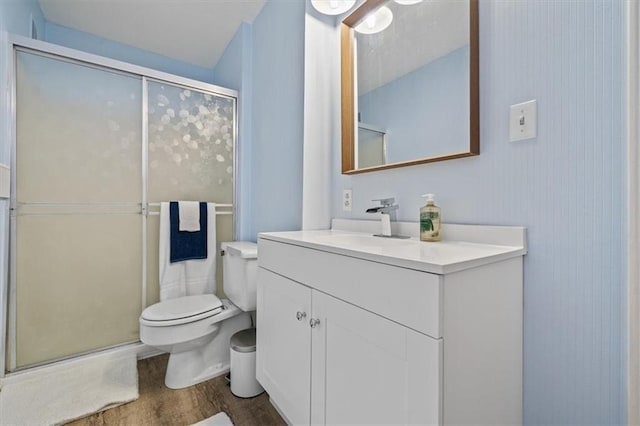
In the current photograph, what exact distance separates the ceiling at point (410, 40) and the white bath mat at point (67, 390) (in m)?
1.95

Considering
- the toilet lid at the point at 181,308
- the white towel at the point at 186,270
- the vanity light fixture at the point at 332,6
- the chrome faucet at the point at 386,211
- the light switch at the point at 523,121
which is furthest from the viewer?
the white towel at the point at 186,270

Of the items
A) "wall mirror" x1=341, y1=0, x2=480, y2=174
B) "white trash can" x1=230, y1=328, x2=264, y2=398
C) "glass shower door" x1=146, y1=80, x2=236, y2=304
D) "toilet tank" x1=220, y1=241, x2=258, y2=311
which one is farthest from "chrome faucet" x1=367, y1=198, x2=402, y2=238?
"glass shower door" x1=146, y1=80, x2=236, y2=304

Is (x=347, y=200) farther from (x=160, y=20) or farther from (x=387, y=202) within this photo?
(x=160, y=20)

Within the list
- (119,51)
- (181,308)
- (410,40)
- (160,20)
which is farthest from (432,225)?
(119,51)

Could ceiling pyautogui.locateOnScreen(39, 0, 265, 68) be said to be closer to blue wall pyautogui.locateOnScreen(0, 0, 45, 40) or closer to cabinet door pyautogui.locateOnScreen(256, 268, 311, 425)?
blue wall pyautogui.locateOnScreen(0, 0, 45, 40)

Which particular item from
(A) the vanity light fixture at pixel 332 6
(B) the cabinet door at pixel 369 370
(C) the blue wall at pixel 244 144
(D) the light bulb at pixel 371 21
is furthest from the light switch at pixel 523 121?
(C) the blue wall at pixel 244 144

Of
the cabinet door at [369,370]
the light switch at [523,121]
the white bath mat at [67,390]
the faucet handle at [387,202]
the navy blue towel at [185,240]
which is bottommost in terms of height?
the white bath mat at [67,390]

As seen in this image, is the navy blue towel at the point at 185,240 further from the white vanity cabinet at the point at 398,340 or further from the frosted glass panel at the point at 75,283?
the white vanity cabinet at the point at 398,340

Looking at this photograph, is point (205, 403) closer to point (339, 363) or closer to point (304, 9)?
point (339, 363)

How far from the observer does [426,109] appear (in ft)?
3.65

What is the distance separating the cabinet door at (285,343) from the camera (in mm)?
990

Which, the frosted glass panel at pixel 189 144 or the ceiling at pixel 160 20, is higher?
the ceiling at pixel 160 20

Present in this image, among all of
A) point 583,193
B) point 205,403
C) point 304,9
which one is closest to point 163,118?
point 304,9

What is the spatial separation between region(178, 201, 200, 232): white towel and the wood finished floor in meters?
0.92
